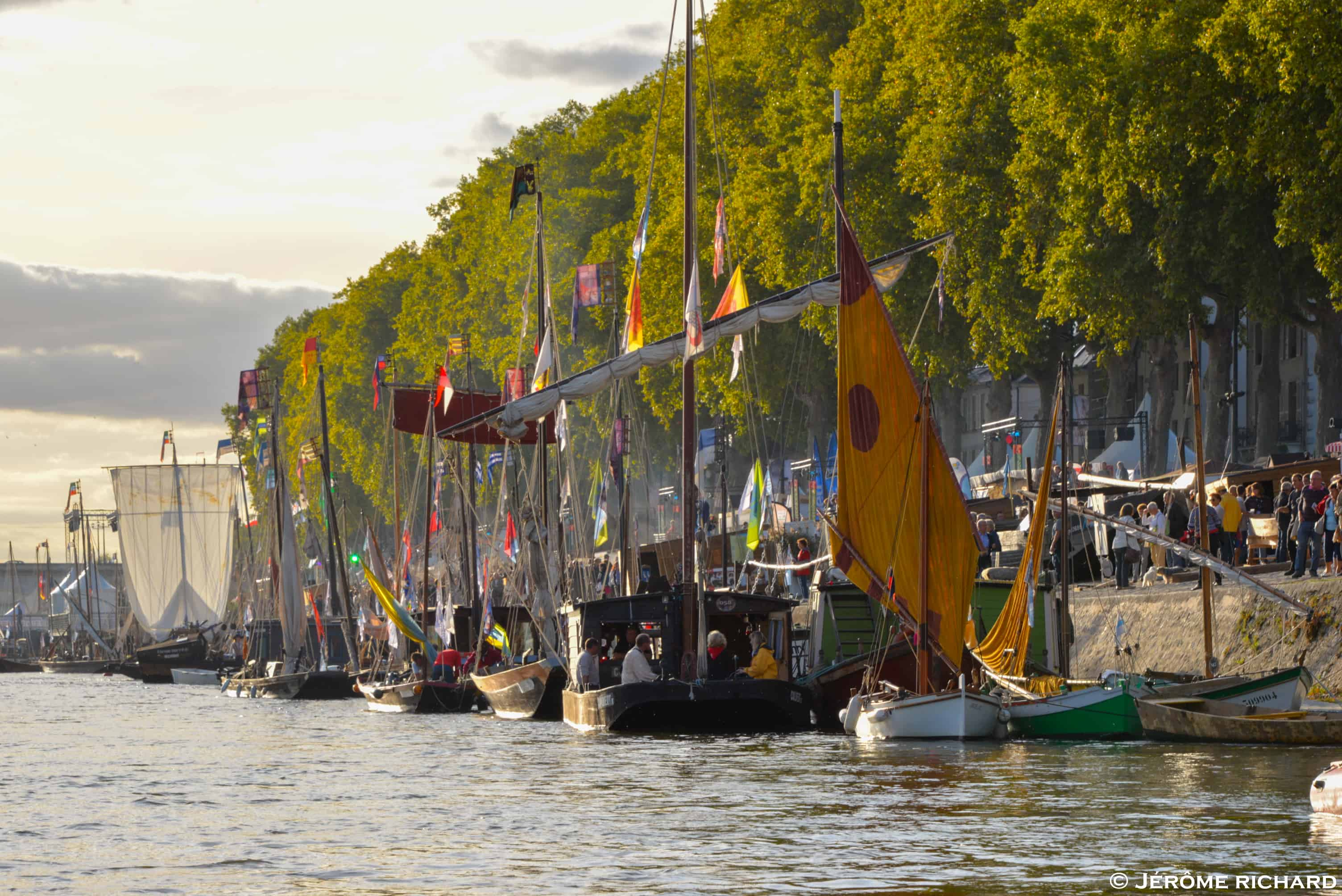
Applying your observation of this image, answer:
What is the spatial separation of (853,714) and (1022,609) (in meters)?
3.31

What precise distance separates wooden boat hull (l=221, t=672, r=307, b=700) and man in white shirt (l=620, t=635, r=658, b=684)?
37.8m

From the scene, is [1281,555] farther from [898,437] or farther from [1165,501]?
[898,437]

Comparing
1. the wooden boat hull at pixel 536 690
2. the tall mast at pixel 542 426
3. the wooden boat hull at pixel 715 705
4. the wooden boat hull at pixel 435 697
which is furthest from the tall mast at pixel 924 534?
the wooden boat hull at pixel 435 697

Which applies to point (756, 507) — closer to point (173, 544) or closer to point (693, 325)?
point (693, 325)

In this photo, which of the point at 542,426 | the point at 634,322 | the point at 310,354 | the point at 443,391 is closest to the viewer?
the point at 634,322

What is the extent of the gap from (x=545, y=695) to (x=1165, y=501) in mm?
14299

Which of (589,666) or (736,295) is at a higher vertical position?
(736,295)

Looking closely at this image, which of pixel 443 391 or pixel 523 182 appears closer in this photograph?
pixel 523 182

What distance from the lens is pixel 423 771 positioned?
3519cm

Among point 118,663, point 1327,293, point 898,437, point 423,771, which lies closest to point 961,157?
point 1327,293

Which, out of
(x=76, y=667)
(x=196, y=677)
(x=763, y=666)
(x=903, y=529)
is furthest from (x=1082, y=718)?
(x=76, y=667)

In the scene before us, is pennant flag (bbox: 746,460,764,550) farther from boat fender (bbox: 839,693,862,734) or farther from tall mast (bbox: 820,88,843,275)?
boat fender (bbox: 839,693,862,734)

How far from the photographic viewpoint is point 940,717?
35719mm

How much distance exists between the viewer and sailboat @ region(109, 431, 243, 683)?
12400 cm
